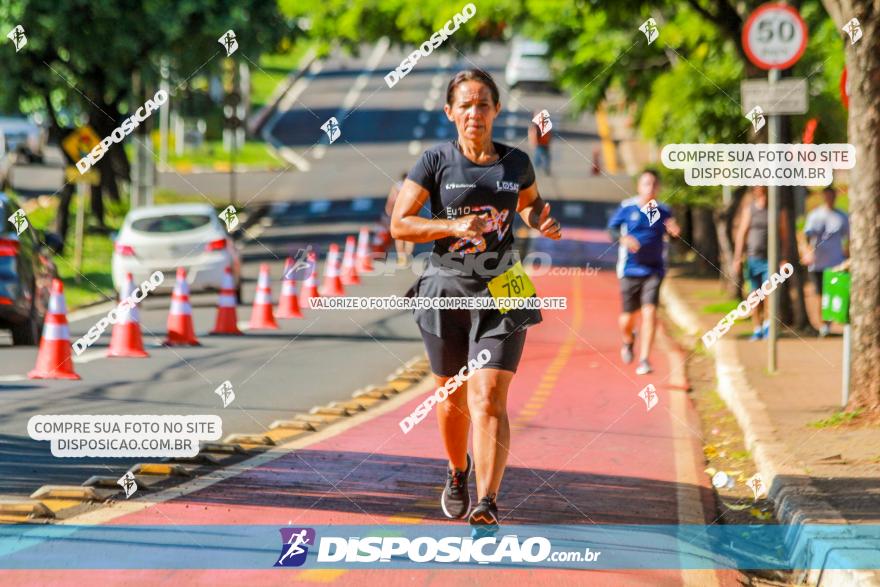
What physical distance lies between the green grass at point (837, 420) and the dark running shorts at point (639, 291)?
11.3 feet

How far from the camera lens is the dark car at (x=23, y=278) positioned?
1656 centimetres

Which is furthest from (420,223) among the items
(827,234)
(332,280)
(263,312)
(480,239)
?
(332,280)

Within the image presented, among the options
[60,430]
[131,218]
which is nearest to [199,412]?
[60,430]

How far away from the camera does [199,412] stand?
12.9 meters

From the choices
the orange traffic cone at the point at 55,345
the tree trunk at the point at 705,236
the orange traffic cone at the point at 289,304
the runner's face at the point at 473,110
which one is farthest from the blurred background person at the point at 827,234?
the runner's face at the point at 473,110

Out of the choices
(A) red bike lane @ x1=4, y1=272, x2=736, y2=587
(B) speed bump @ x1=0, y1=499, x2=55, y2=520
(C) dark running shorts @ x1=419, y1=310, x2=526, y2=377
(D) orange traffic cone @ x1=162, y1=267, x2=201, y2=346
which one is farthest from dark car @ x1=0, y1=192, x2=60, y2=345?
(C) dark running shorts @ x1=419, y1=310, x2=526, y2=377

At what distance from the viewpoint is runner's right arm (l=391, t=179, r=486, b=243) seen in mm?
7629

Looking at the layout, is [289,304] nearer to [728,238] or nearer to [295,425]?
[728,238]

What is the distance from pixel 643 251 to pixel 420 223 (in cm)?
765

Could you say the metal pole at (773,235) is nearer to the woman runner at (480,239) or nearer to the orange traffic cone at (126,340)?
the orange traffic cone at (126,340)

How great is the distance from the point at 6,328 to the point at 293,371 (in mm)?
2998

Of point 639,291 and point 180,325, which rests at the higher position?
point 639,291

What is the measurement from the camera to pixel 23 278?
55.1 feet

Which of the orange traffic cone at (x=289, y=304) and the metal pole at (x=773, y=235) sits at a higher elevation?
the metal pole at (x=773, y=235)
